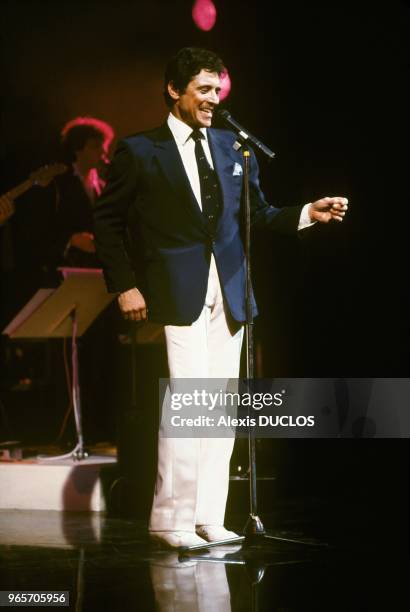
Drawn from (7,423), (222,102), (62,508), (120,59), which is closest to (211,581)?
(62,508)

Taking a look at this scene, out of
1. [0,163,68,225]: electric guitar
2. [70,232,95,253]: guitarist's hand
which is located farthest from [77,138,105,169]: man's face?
[70,232,95,253]: guitarist's hand

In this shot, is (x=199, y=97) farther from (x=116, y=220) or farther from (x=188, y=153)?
(x=116, y=220)

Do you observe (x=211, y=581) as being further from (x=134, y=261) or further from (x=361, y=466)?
(x=361, y=466)

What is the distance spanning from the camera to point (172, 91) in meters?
3.19

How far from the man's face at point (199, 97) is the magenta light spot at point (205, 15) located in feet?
7.19

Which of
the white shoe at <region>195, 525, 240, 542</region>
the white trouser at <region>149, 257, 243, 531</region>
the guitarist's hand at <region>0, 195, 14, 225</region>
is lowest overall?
the white shoe at <region>195, 525, 240, 542</region>

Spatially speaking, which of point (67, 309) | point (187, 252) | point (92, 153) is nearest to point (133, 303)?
point (187, 252)

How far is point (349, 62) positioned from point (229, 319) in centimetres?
206

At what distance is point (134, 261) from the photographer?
3283 mm

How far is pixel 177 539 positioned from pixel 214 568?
303 millimetres

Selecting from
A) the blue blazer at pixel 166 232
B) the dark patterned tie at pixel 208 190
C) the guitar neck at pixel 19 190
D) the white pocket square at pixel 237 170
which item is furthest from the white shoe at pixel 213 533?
the guitar neck at pixel 19 190

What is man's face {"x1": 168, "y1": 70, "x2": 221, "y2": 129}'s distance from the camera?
3117 millimetres

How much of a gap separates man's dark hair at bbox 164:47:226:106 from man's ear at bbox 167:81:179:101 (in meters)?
0.01

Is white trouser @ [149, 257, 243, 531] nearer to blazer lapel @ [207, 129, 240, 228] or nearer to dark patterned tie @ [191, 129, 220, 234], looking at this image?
dark patterned tie @ [191, 129, 220, 234]
